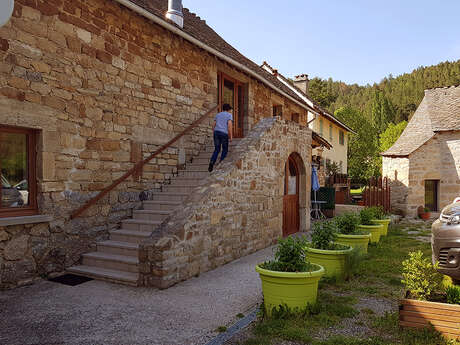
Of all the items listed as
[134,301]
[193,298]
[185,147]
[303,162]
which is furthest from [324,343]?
[303,162]

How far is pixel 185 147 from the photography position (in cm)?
867

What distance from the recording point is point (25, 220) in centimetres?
510

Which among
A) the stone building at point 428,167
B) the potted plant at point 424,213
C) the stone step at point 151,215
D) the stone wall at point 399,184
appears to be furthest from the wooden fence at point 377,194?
the stone step at point 151,215

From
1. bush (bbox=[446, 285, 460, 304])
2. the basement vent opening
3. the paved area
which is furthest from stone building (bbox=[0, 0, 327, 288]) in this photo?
bush (bbox=[446, 285, 460, 304])

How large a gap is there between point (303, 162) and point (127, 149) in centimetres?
527

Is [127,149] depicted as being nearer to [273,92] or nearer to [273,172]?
[273,172]

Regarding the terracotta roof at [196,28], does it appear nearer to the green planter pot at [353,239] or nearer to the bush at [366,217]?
the bush at [366,217]

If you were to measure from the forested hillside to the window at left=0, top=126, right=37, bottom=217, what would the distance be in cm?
2586

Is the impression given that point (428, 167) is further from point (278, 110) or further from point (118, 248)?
point (118, 248)

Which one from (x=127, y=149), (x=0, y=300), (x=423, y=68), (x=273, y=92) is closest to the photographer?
(x=0, y=300)

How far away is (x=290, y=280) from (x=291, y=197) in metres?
6.48

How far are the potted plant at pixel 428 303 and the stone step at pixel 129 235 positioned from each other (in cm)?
413

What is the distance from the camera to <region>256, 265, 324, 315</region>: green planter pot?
387 centimetres

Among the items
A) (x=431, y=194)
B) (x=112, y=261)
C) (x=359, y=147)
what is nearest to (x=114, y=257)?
(x=112, y=261)
